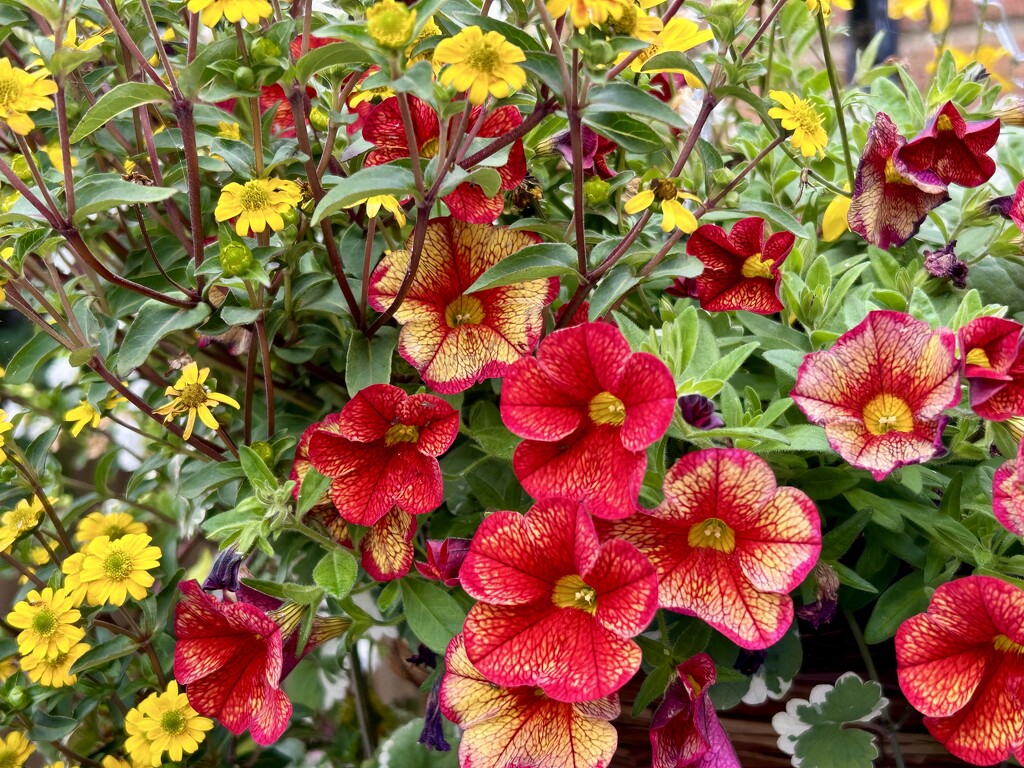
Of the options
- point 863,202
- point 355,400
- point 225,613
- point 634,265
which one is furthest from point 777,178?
point 225,613

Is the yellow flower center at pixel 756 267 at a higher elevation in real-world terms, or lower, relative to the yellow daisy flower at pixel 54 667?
higher

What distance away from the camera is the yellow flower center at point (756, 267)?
0.57 m

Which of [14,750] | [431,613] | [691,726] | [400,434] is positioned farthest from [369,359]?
[14,750]

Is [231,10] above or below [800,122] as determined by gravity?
above

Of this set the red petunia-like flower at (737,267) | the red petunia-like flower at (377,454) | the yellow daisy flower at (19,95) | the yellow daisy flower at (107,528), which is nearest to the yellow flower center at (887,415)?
the red petunia-like flower at (737,267)

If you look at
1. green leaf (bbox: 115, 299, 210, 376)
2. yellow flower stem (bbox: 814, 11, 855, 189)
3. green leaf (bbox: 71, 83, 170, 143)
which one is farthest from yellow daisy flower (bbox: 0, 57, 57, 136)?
yellow flower stem (bbox: 814, 11, 855, 189)

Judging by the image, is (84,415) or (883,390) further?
(84,415)

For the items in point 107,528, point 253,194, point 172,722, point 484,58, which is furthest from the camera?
point 107,528

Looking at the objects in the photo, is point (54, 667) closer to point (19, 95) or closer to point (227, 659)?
point (227, 659)

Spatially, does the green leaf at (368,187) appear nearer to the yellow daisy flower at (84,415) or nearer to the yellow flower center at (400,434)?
the yellow flower center at (400,434)

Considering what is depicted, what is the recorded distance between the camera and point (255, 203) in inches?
20.2

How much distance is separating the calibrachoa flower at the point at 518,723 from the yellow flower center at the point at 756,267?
0.90 ft

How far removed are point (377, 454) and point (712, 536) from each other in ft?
0.65

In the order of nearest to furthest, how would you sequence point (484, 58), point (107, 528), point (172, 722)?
point (484, 58) → point (172, 722) → point (107, 528)
